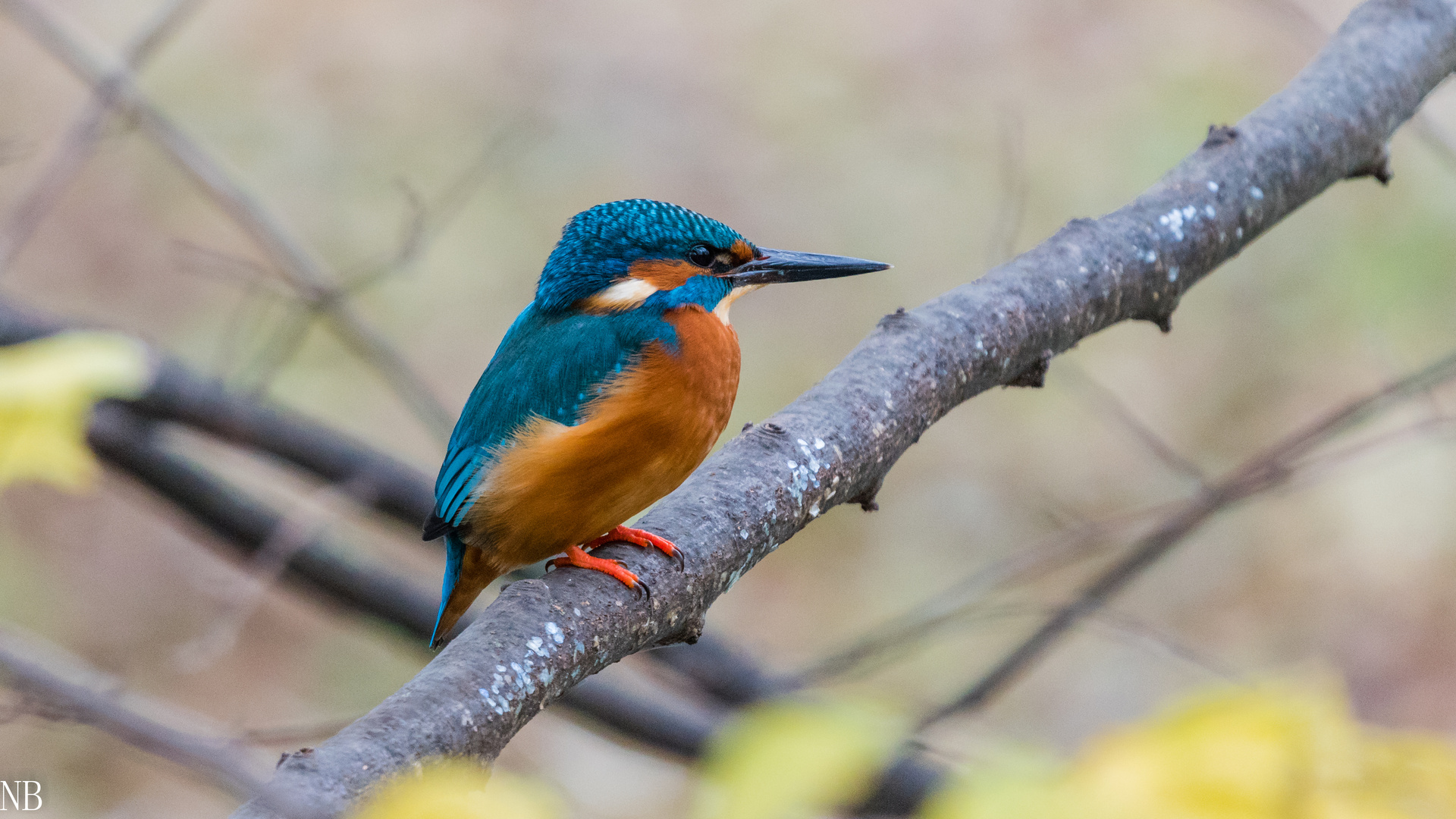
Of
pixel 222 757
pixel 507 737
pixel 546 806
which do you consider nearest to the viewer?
pixel 222 757

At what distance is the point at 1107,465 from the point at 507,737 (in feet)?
16.1

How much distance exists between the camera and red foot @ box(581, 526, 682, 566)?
1.66 meters

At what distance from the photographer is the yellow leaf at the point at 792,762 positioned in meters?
0.87

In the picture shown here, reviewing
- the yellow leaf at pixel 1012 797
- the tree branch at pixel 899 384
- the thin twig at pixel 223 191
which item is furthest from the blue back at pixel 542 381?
the yellow leaf at pixel 1012 797

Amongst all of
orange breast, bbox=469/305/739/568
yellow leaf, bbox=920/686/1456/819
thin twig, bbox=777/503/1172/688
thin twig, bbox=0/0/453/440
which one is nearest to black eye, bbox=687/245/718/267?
orange breast, bbox=469/305/739/568

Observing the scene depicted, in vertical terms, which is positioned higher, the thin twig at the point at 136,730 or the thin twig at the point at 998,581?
the thin twig at the point at 998,581

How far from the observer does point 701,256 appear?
2.36m

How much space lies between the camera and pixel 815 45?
6.69 metres

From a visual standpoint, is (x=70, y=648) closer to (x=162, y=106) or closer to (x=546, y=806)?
(x=162, y=106)

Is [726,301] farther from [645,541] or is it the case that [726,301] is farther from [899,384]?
[645,541]

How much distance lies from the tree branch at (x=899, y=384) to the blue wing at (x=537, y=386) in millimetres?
343

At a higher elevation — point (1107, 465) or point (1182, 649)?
point (1107, 465)

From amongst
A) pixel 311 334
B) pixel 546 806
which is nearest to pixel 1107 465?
pixel 311 334

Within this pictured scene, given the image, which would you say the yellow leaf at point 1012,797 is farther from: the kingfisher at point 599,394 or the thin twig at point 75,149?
the thin twig at point 75,149
